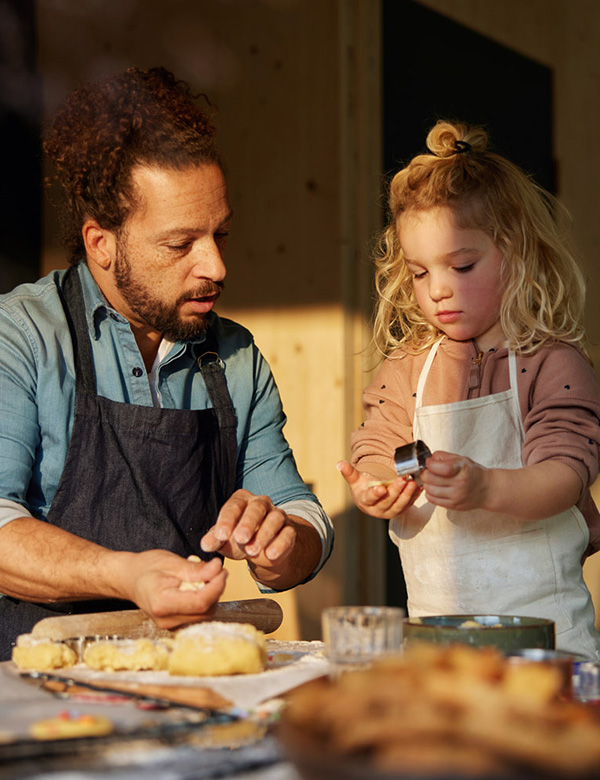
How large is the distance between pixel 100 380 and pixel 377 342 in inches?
20.3

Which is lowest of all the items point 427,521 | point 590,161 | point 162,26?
point 427,521

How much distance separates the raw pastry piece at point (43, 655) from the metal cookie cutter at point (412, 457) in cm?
53

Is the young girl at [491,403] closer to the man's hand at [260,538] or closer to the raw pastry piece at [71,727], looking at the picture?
the man's hand at [260,538]

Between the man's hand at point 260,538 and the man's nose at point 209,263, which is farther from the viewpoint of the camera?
the man's nose at point 209,263

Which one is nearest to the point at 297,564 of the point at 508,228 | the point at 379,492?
the point at 379,492

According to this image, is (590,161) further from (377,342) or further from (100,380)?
(100,380)

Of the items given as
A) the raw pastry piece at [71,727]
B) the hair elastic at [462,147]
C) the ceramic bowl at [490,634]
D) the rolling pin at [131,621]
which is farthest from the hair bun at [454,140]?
the raw pastry piece at [71,727]

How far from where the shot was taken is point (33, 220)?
3.34 meters

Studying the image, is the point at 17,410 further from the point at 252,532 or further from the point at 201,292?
the point at 252,532

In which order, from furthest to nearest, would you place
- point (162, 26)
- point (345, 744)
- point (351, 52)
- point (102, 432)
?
point (162, 26), point (351, 52), point (102, 432), point (345, 744)

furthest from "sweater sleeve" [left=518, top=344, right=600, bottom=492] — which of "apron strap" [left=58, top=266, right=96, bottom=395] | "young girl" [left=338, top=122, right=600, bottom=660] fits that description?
"apron strap" [left=58, top=266, right=96, bottom=395]

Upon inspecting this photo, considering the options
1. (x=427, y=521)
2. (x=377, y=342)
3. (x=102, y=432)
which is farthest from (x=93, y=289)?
(x=427, y=521)

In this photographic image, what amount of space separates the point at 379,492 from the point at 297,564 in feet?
0.72

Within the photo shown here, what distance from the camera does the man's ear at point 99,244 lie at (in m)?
1.80
